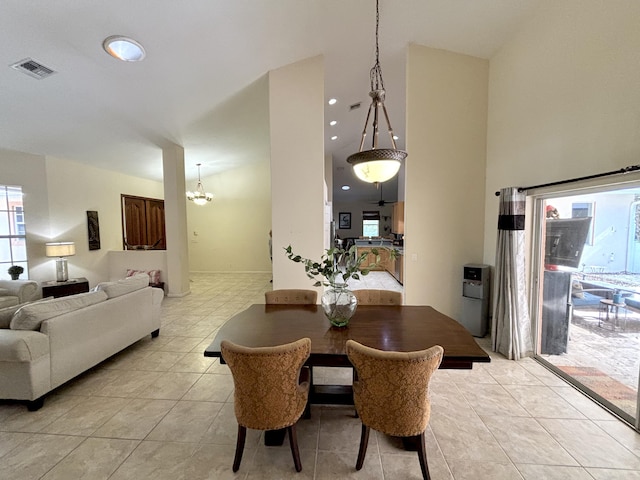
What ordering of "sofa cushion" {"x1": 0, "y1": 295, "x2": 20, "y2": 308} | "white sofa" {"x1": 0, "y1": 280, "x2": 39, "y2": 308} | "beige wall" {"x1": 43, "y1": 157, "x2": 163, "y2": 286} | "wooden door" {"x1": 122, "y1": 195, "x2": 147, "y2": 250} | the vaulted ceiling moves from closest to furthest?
the vaulted ceiling
"sofa cushion" {"x1": 0, "y1": 295, "x2": 20, "y2": 308}
"white sofa" {"x1": 0, "y1": 280, "x2": 39, "y2": 308}
"beige wall" {"x1": 43, "y1": 157, "x2": 163, "y2": 286}
"wooden door" {"x1": 122, "y1": 195, "x2": 147, "y2": 250}

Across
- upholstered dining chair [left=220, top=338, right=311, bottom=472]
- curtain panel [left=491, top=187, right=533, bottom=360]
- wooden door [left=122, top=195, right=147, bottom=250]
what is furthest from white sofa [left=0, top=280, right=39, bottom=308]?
curtain panel [left=491, top=187, right=533, bottom=360]

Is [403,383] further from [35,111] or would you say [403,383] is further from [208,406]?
[35,111]

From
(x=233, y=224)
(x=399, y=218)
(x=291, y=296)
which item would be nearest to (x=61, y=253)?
(x=233, y=224)

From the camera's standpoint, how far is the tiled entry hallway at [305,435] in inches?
68.5

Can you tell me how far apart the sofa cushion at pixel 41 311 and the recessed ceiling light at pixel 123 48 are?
8.01 feet

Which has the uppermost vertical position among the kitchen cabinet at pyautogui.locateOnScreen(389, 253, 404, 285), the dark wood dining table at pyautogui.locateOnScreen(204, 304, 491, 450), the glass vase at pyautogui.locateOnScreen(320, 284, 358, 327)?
the glass vase at pyautogui.locateOnScreen(320, 284, 358, 327)

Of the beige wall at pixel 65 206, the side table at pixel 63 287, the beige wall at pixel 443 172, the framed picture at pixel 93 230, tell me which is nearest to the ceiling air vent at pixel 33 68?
the beige wall at pixel 65 206

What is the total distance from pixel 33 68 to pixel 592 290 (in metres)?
6.21

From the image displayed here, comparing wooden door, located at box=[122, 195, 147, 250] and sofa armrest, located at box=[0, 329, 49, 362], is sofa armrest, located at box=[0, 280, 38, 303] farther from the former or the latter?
wooden door, located at box=[122, 195, 147, 250]

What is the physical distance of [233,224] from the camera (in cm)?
877

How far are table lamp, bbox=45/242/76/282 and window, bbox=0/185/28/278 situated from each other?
422 millimetres

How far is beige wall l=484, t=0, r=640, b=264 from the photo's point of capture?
6.89 ft

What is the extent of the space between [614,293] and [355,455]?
2805 millimetres

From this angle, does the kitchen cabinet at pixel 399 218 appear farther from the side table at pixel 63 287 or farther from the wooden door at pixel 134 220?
the side table at pixel 63 287
